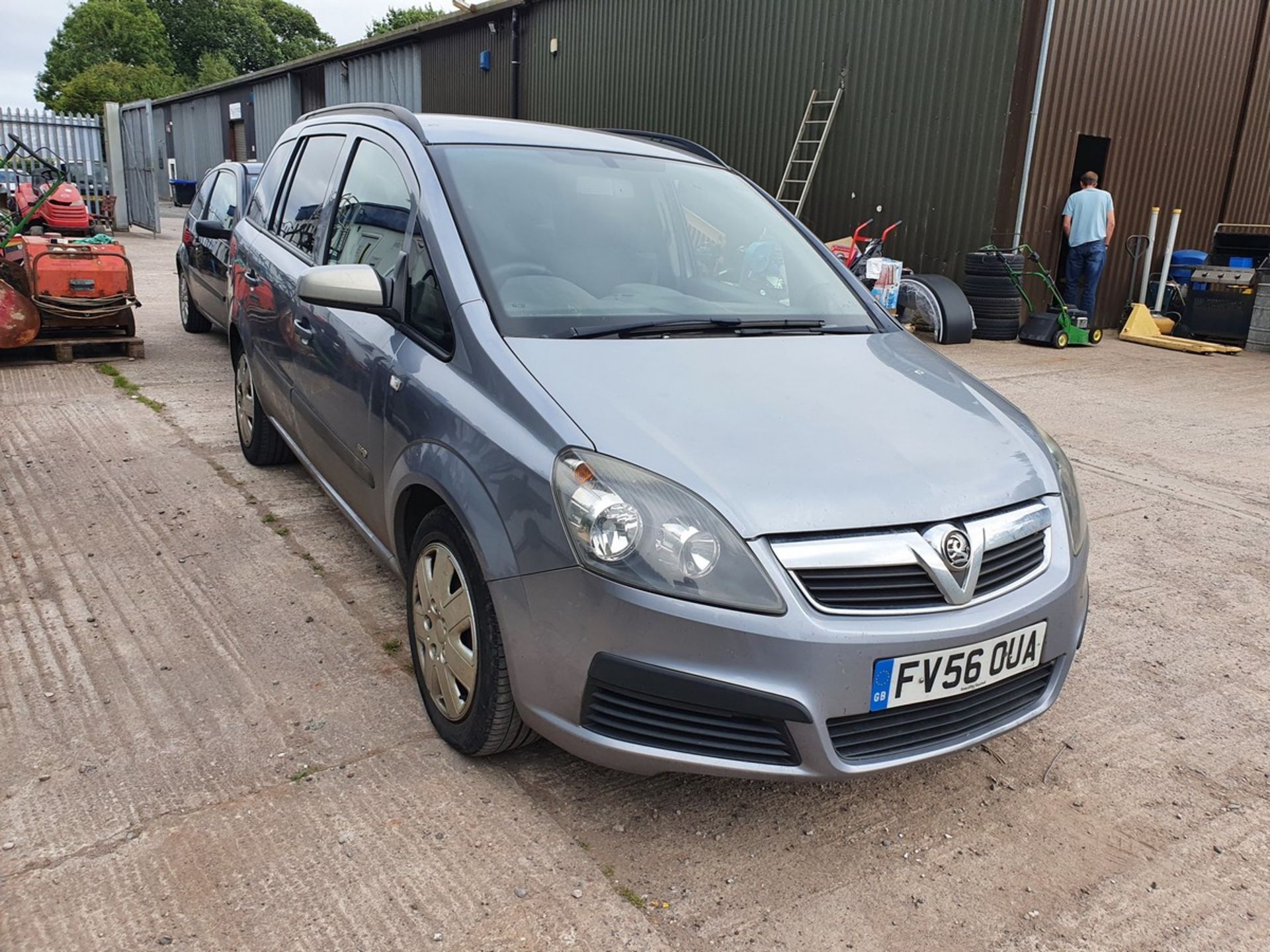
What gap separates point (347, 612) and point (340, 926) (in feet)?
5.27

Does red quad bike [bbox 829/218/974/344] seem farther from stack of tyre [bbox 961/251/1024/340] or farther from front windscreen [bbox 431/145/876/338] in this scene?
front windscreen [bbox 431/145/876/338]

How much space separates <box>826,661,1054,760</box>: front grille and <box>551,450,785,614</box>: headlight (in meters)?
0.36

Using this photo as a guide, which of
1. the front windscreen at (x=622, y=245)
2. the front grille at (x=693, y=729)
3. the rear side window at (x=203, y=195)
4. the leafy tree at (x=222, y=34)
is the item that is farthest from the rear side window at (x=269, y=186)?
the leafy tree at (x=222, y=34)

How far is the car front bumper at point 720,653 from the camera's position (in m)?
2.06

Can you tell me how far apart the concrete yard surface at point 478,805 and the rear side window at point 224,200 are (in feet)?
14.8

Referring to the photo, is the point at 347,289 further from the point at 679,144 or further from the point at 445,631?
the point at 679,144

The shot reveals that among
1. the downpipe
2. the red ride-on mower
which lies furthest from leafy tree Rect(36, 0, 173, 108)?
the red ride-on mower

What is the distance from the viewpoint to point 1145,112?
1220cm

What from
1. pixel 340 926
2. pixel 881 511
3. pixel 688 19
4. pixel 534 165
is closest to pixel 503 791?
pixel 340 926

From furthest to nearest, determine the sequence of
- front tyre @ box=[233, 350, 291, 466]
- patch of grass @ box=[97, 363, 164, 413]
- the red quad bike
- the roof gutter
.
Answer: the roof gutter → the red quad bike → patch of grass @ box=[97, 363, 164, 413] → front tyre @ box=[233, 350, 291, 466]

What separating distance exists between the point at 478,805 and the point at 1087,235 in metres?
11.2

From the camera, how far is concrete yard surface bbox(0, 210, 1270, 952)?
213cm

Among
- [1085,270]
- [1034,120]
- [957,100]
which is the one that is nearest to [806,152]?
[957,100]

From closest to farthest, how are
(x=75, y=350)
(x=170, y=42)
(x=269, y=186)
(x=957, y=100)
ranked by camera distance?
(x=269, y=186) < (x=75, y=350) < (x=957, y=100) < (x=170, y=42)
